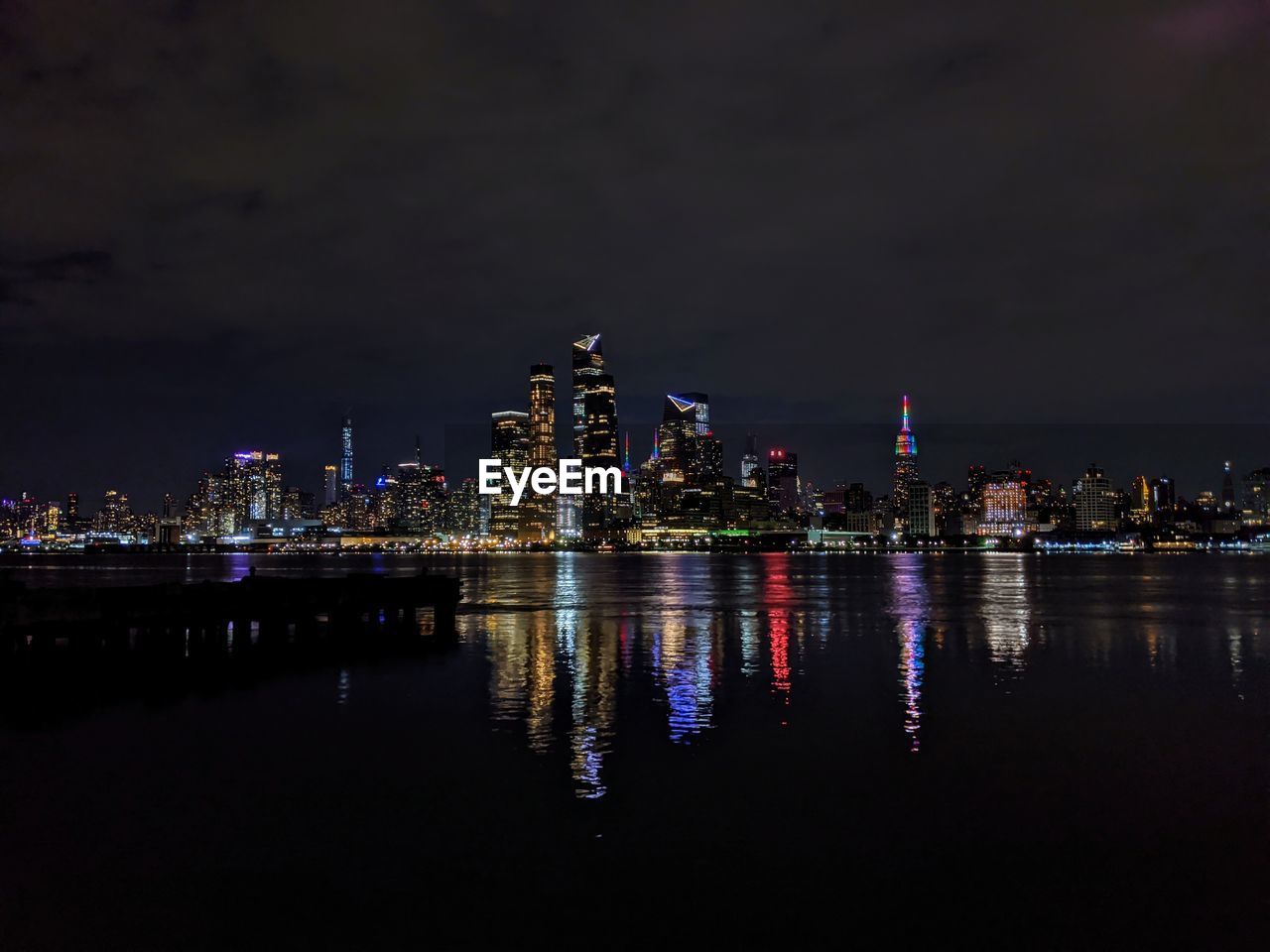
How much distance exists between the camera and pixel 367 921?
10.7m

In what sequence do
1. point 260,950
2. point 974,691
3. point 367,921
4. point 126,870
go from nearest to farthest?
point 260,950
point 367,921
point 126,870
point 974,691

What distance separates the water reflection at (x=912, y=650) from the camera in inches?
877

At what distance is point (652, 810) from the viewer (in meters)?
14.7

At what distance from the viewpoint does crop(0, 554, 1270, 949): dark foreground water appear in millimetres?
10773

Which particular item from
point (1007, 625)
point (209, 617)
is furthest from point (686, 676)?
point (1007, 625)

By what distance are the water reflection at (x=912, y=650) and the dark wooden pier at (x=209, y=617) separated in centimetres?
2068

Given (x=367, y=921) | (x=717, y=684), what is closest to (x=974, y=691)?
(x=717, y=684)

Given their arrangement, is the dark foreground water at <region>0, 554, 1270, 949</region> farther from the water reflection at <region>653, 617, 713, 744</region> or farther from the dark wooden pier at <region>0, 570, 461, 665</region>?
the dark wooden pier at <region>0, 570, 461, 665</region>

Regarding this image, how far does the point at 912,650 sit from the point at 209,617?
95.6 ft

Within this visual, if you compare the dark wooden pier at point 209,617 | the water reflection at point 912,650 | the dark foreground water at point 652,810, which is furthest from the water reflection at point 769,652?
the dark wooden pier at point 209,617

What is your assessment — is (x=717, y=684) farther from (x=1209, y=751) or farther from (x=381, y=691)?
(x=1209, y=751)

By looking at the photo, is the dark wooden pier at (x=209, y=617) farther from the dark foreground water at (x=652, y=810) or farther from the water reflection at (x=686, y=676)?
the water reflection at (x=686, y=676)

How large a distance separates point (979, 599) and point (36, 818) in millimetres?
63552

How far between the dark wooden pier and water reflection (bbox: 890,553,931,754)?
2068 cm
